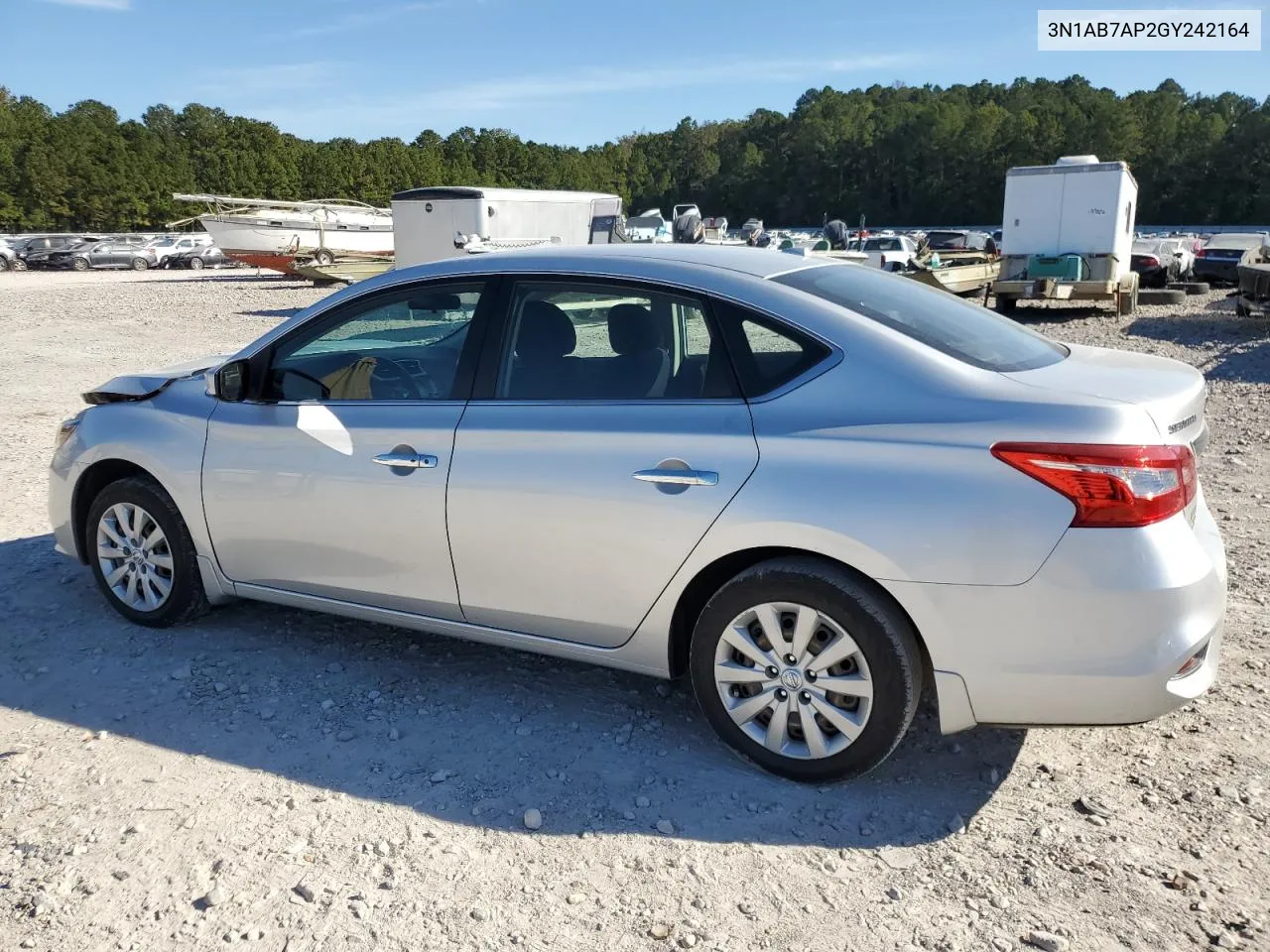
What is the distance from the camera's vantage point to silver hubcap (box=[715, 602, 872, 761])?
316cm

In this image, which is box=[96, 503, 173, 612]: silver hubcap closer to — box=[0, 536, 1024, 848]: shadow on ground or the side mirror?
box=[0, 536, 1024, 848]: shadow on ground

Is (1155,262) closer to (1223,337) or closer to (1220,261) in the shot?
(1220,261)

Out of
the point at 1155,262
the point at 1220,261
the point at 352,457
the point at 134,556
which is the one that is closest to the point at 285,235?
the point at 1155,262

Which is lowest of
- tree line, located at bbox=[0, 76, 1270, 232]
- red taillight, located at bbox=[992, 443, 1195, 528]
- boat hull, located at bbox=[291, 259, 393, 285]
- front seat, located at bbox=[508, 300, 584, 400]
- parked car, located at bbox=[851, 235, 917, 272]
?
boat hull, located at bbox=[291, 259, 393, 285]

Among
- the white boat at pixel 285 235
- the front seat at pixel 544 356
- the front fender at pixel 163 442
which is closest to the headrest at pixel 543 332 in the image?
the front seat at pixel 544 356

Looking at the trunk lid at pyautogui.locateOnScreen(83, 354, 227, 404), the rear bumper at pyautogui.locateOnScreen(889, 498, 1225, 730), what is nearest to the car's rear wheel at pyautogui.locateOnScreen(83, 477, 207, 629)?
the trunk lid at pyautogui.locateOnScreen(83, 354, 227, 404)

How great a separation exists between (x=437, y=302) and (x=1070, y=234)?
1919 cm

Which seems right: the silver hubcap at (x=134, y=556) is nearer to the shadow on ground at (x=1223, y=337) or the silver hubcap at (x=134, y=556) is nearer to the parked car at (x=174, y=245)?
the shadow on ground at (x=1223, y=337)

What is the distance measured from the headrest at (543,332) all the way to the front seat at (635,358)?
0.56 ft

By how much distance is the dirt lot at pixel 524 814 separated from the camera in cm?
272

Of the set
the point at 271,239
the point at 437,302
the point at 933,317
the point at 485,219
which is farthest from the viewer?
the point at 271,239

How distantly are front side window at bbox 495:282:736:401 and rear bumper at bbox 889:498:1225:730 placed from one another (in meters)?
1.02

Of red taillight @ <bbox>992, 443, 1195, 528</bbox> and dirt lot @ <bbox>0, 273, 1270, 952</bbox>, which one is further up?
red taillight @ <bbox>992, 443, 1195, 528</bbox>

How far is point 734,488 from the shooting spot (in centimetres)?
319
